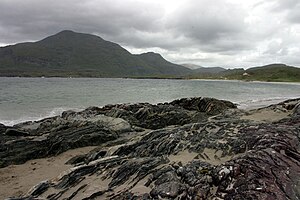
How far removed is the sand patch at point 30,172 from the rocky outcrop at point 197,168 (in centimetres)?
261

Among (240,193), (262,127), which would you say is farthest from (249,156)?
(262,127)

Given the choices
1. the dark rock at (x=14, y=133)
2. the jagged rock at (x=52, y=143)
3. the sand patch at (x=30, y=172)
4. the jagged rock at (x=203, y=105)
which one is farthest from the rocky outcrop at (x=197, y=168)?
the jagged rock at (x=203, y=105)

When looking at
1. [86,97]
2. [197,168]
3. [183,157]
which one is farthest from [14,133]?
[86,97]

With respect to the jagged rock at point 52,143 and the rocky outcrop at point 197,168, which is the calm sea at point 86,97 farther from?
the rocky outcrop at point 197,168

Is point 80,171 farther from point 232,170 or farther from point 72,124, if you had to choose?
point 72,124

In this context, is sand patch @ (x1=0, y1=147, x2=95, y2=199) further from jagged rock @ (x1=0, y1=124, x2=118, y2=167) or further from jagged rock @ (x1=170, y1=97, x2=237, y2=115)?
jagged rock @ (x1=170, y1=97, x2=237, y2=115)

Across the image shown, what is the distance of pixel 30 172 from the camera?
15.4 m

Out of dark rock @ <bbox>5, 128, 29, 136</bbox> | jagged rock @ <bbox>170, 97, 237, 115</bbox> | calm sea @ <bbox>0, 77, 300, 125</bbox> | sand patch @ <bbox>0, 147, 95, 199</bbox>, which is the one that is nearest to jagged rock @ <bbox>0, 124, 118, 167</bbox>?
sand patch @ <bbox>0, 147, 95, 199</bbox>

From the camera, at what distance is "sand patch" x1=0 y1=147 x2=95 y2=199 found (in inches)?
510

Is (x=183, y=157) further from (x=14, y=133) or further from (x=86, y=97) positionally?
(x=86, y=97)

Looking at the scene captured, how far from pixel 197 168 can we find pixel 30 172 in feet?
32.9

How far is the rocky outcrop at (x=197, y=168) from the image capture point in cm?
766

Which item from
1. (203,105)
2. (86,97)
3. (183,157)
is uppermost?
(183,157)

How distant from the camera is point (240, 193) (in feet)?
24.0
